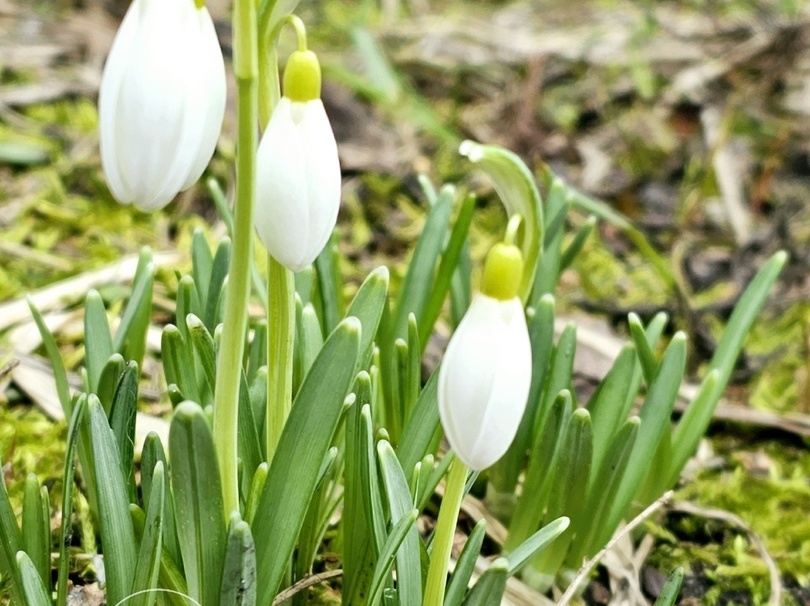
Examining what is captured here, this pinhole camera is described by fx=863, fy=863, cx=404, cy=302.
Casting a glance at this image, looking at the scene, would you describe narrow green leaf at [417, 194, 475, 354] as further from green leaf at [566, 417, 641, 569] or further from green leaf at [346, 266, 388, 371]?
green leaf at [566, 417, 641, 569]

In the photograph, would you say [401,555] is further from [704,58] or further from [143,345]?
[704,58]

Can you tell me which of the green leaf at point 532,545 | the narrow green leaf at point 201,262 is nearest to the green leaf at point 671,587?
the green leaf at point 532,545

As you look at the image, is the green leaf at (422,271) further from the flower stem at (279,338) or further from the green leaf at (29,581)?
the green leaf at (29,581)

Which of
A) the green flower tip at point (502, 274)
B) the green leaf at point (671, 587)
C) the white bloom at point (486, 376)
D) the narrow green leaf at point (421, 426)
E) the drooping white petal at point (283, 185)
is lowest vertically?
the green leaf at point (671, 587)

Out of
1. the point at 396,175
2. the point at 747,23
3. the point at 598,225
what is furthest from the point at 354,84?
the point at 747,23

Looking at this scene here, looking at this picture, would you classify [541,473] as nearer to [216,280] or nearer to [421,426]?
[421,426]
